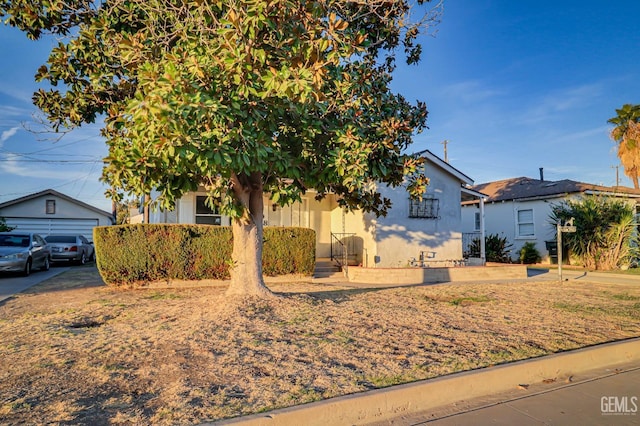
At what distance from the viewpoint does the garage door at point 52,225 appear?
24.9 m

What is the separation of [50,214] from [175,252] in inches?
738

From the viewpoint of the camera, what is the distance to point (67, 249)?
19297mm

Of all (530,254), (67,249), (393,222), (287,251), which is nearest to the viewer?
(287,251)

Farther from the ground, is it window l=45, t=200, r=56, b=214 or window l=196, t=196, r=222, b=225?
window l=45, t=200, r=56, b=214

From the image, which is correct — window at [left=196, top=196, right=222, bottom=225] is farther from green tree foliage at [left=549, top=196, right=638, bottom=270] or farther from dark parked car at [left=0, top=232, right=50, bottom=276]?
green tree foliage at [left=549, top=196, right=638, bottom=270]

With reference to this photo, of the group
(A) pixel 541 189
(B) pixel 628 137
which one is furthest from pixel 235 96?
(B) pixel 628 137

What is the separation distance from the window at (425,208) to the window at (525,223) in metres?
8.18

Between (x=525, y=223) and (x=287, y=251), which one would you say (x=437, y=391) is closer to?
(x=287, y=251)

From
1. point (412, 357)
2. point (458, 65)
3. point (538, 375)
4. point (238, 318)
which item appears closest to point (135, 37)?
point (238, 318)

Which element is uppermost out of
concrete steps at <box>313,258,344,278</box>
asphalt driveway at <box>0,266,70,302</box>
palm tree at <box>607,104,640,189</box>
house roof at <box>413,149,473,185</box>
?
palm tree at <box>607,104,640,189</box>

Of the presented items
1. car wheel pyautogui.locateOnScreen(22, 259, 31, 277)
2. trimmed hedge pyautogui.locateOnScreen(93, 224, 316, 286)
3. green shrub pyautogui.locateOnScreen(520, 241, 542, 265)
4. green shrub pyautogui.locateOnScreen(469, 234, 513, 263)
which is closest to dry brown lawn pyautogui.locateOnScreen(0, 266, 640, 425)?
trimmed hedge pyautogui.locateOnScreen(93, 224, 316, 286)

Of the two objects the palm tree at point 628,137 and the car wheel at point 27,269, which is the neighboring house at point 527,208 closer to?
the palm tree at point 628,137

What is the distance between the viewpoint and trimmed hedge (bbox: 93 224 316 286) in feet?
36.7

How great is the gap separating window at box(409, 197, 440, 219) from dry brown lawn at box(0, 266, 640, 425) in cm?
659
